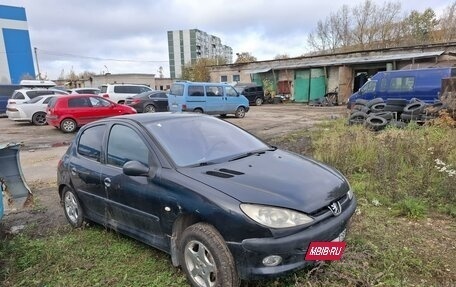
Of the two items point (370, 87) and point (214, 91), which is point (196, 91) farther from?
point (370, 87)

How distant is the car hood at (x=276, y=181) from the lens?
2625mm

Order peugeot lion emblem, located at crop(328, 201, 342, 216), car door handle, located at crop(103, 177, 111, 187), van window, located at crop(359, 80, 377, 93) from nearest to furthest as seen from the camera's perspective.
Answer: peugeot lion emblem, located at crop(328, 201, 342, 216) < car door handle, located at crop(103, 177, 111, 187) < van window, located at crop(359, 80, 377, 93)

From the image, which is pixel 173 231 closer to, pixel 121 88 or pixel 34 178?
pixel 34 178

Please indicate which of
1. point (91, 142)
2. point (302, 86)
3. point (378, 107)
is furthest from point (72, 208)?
point (302, 86)

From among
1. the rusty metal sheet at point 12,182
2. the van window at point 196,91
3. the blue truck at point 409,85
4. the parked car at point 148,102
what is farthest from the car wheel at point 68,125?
the blue truck at point 409,85

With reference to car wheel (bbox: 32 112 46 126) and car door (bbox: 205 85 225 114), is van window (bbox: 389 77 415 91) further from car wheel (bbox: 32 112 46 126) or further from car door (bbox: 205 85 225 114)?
car wheel (bbox: 32 112 46 126)

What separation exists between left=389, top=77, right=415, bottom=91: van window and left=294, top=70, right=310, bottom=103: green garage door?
14589 millimetres

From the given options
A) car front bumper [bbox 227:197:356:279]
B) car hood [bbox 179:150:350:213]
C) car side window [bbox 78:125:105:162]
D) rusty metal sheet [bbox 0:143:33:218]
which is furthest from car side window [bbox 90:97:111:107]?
car front bumper [bbox 227:197:356:279]

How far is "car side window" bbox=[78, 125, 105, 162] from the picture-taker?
4.02 meters

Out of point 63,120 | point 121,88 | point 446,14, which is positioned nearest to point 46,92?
point 121,88

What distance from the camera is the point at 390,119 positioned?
10.2m

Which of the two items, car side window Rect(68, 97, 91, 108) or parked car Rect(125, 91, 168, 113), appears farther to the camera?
parked car Rect(125, 91, 168, 113)

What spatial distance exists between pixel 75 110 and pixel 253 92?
17.5m

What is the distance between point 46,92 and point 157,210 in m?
17.6
